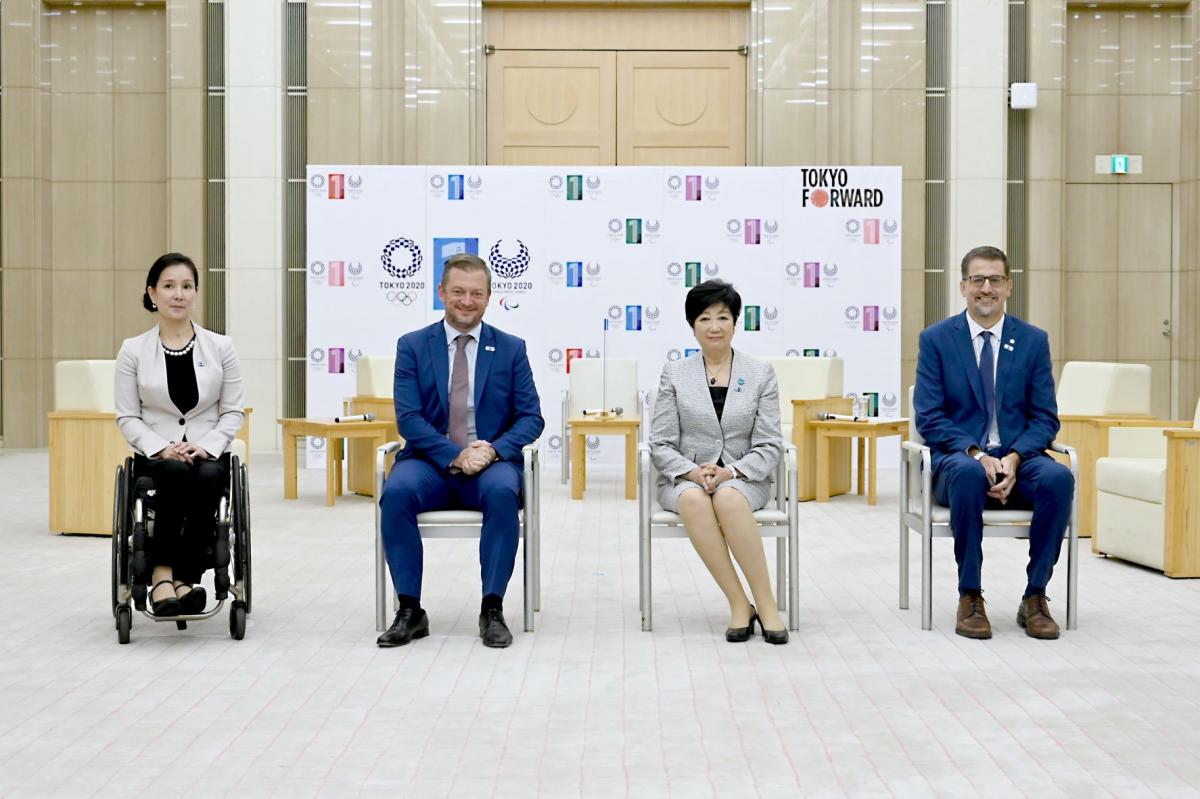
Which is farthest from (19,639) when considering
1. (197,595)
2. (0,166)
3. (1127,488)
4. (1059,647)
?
(0,166)

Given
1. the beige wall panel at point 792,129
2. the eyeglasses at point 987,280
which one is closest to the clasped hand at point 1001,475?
the eyeglasses at point 987,280

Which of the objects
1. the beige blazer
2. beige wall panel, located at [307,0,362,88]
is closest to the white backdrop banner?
beige wall panel, located at [307,0,362,88]

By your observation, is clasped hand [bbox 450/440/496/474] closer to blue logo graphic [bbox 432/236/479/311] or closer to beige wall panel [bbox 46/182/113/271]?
blue logo graphic [bbox 432/236/479/311]

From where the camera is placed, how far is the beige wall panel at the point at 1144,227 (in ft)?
42.3

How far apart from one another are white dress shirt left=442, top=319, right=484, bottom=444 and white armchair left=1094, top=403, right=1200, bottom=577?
3.02 m

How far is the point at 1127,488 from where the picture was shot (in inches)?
243

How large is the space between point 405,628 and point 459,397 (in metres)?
0.85

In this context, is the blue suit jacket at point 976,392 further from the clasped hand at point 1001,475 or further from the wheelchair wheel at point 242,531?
the wheelchair wheel at point 242,531

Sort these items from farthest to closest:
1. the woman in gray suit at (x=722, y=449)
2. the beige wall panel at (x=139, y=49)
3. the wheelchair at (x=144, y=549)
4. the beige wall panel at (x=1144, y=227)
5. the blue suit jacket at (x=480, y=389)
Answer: the beige wall panel at (x=139, y=49)
the beige wall panel at (x=1144, y=227)
the blue suit jacket at (x=480, y=389)
the woman in gray suit at (x=722, y=449)
the wheelchair at (x=144, y=549)

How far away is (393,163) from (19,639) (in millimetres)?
8540

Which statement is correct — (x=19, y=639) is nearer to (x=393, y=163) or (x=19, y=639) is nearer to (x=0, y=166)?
(x=393, y=163)

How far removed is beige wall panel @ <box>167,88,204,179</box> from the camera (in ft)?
41.4

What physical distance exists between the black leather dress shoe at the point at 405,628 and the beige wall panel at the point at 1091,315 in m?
9.84

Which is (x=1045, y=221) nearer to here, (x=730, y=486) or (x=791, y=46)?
(x=791, y=46)
